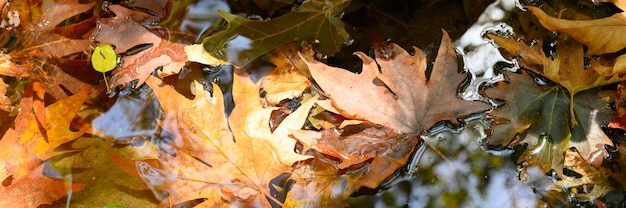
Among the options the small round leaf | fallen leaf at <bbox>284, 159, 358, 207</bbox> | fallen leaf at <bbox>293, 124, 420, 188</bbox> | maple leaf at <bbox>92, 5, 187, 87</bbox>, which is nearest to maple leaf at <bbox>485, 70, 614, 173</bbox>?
fallen leaf at <bbox>293, 124, 420, 188</bbox>

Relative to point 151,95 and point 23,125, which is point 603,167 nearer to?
point 151,95

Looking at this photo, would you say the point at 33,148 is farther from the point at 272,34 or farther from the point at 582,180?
the point at 582,180

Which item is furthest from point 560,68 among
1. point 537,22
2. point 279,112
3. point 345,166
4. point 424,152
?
point 279,112

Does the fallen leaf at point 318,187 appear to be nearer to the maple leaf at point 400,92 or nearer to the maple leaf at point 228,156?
the maple leaf at point 228,156

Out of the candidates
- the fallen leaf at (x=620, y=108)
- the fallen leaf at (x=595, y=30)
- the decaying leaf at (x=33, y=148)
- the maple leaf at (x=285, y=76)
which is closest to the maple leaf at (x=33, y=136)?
the decaying leaf at (x=33, y=148)

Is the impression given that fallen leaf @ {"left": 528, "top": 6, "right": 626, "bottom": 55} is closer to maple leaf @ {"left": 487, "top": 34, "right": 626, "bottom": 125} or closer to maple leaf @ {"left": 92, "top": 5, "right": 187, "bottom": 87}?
maple leaf @ {"left": 487, "top": 34, "right": 626, "bottom": 125}

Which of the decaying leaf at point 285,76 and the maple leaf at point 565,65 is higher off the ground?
the maple leaf at point 565,65

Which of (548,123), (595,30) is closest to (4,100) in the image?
(548,123)
